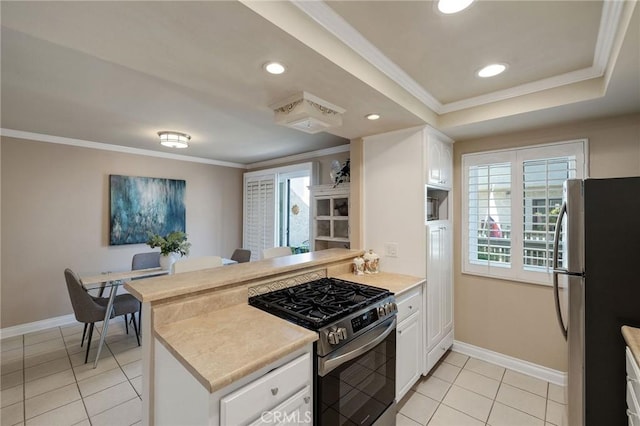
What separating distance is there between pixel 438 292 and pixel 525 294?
0.82 metres

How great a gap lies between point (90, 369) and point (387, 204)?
131 inches

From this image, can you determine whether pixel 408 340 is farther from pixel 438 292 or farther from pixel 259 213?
pixel 259 213

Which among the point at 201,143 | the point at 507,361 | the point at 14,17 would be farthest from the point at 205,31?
the point at 507,361

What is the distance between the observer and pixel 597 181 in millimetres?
1479

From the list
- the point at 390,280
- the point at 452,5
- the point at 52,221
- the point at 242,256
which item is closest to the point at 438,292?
the point at 390,280

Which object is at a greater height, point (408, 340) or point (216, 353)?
point (216, 353)

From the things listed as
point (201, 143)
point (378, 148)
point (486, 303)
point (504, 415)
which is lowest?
point (504, 415)

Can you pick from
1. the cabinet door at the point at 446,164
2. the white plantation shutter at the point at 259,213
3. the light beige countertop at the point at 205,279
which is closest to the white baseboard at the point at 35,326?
the white plantation shutter at the point at 259,213

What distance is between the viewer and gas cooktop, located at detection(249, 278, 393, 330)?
4.91 ft

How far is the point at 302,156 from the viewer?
4.66 m

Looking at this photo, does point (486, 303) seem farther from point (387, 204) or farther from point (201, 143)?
point (201, 143)

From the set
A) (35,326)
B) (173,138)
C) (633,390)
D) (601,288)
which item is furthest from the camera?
(35,326)

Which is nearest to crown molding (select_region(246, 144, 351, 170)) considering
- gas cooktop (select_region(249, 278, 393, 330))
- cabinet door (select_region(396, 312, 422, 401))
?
gas cooktop (select_region(249, 278, 393, 330))

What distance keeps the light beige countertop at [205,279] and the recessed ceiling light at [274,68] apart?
1.24 metres
